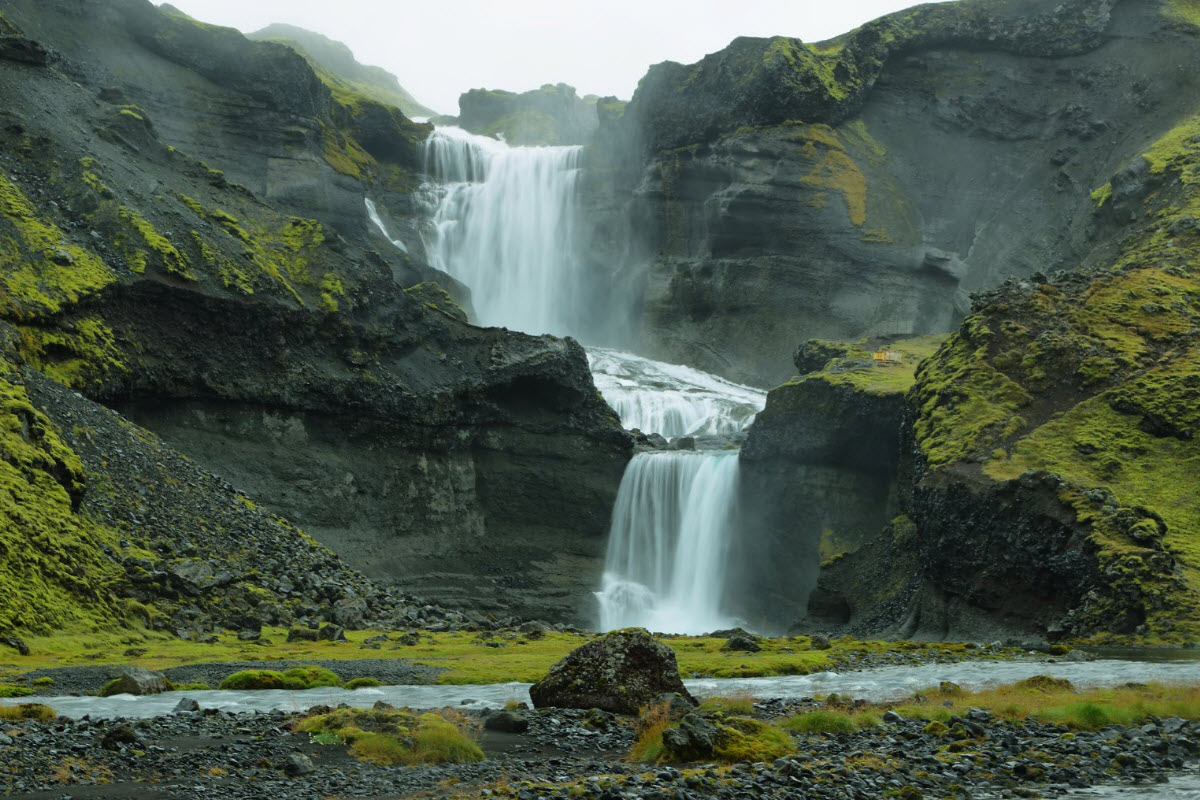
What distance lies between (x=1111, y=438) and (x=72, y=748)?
165 feet

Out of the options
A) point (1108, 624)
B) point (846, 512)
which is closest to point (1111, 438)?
point (1108, 624)

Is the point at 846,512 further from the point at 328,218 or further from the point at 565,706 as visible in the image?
the point at 328,218

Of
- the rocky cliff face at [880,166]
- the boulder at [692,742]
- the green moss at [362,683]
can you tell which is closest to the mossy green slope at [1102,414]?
the green moss at [362,683]

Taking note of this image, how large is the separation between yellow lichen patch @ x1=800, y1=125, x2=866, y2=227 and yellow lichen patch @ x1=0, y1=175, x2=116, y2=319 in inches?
3205

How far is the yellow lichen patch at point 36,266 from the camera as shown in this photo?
59.5 m

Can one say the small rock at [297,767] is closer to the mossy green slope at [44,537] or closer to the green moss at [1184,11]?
the mossy green slope at [44,537]

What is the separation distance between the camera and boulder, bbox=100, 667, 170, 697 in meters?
30.2

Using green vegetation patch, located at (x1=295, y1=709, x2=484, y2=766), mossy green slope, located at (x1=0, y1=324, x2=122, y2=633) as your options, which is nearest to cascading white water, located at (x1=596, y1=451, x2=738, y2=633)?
mossy green slope, located at (x1=0, y1=324, x2=122, y2=633)

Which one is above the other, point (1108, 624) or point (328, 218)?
point (328, 218)

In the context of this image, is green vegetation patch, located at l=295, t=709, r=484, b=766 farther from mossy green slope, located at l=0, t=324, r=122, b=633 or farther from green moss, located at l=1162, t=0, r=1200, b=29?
green moss, located at l=1162, t=0, r=1200, b=29

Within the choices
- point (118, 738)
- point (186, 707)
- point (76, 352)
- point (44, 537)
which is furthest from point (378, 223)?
point (118, 738)

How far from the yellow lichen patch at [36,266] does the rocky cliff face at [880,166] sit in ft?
241

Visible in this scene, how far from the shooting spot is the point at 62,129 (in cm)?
7244

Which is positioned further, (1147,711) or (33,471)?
(33,471)
